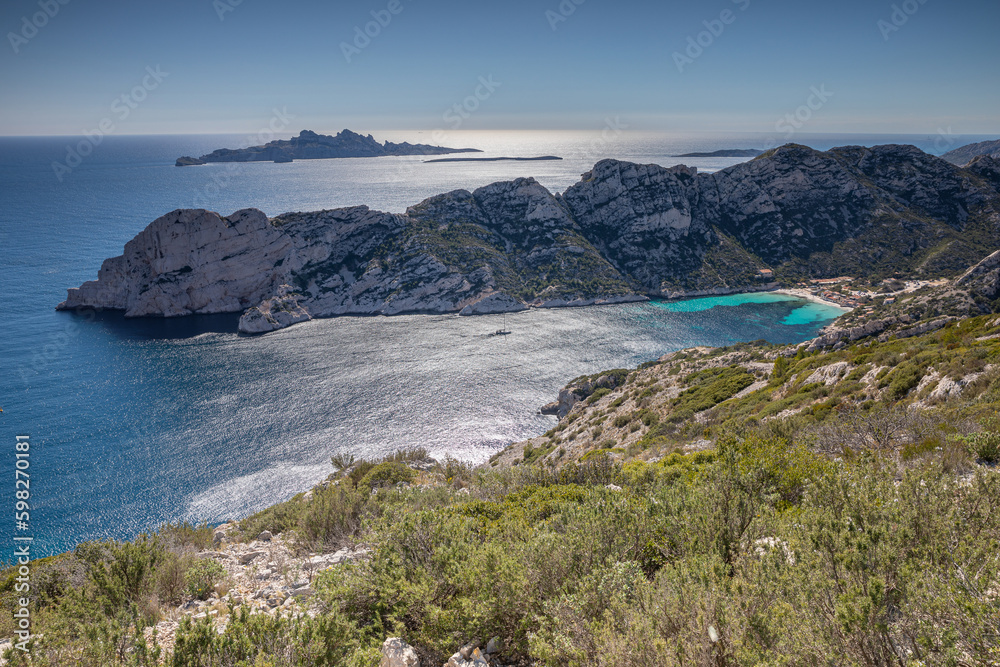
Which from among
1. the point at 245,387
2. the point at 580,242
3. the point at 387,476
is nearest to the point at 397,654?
the point at 387,476

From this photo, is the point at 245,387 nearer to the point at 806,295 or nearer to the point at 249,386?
the point at 249,386

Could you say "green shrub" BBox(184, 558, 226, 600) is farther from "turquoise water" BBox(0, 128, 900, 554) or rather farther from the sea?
"turquoise water" BBox(0, 128, 900, 554)

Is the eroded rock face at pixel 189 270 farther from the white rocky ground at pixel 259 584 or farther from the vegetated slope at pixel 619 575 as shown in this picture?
the vegetated slope at pixel 619 575

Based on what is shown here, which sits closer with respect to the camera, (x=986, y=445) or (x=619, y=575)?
(x=619, y=575)

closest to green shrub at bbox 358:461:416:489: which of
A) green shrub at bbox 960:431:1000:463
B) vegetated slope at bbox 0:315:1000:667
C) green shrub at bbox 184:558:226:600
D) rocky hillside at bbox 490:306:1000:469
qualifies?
vegetated slope at bbox 0:315:1000:667

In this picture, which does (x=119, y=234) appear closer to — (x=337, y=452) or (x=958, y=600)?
(x=337, y=452)
